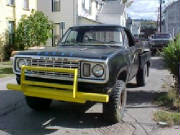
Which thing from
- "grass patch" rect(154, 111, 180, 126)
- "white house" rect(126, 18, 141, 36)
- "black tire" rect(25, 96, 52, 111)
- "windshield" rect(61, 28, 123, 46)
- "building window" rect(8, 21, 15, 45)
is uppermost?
"white house" rect(126, 18, 141, 36)

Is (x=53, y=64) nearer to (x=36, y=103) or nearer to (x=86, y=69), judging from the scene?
(x=86, y=69)

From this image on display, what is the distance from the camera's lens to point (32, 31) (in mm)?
17094

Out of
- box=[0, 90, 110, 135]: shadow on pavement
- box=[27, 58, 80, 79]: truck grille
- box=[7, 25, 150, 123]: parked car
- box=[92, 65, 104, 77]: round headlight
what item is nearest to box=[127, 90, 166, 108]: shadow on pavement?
box=[0, 90, 110, 135]: shadow on pavement

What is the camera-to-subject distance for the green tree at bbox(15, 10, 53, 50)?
1708 centimetres

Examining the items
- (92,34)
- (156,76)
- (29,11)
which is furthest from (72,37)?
(29,11)

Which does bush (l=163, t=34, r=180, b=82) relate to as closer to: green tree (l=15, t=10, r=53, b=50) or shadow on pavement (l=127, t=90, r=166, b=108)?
shadow on pavement (l=127, t=90, r=166, b=108)

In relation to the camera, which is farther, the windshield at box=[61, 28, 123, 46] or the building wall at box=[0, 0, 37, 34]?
the building wall at box=[0, 0, 37, 34]

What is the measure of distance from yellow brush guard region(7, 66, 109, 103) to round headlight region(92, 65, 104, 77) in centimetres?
32

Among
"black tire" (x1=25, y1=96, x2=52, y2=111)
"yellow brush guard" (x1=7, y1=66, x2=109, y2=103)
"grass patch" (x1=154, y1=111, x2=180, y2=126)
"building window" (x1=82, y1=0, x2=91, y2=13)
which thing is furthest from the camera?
"building window" (x1=82, y1=0, x2=91, y2=13)

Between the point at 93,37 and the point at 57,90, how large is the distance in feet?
7.07

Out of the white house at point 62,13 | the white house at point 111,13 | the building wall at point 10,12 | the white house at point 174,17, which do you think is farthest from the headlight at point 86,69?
the white house at point 174,17

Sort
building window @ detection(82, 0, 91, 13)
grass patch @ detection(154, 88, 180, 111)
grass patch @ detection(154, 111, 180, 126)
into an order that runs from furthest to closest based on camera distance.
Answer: building window @ detection(82, 0, 91, 13)
grass patch @ detection(154, 88, 180, 111)
grass patch @ detection(154, 111, 180, 126)

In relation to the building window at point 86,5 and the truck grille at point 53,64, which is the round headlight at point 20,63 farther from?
the building window at point 86,5

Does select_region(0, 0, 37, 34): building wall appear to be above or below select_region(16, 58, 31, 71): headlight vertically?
above
